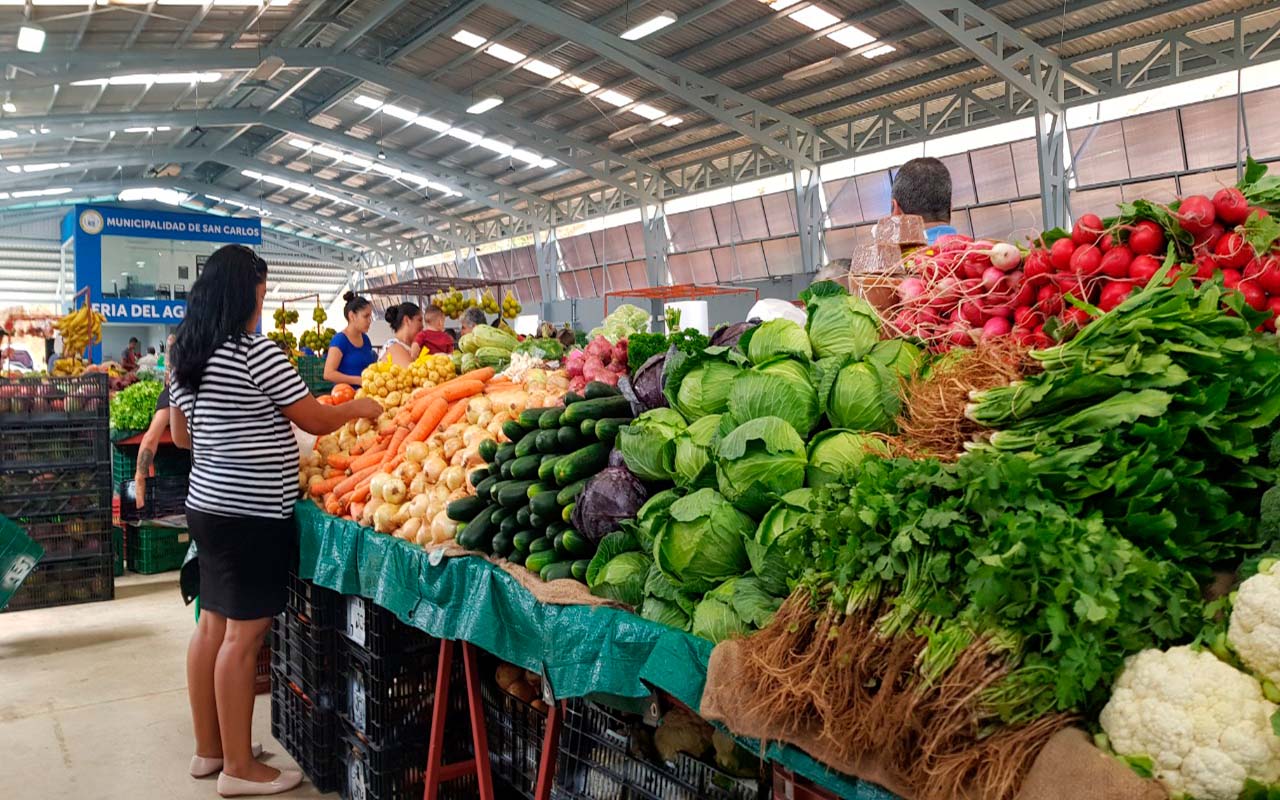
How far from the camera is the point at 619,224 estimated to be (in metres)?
21.2

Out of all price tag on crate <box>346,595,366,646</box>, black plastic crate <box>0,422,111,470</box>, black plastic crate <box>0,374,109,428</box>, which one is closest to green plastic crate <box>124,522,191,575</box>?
black plastic crate <box>0,422,111,470</box>

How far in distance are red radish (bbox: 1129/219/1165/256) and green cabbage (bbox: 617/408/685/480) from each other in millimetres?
1033

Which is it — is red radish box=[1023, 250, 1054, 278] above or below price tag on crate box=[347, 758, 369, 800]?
above

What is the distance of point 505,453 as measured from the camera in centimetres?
298

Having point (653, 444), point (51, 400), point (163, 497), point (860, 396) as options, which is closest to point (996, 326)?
point (860, 396)

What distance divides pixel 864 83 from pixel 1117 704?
1411cm

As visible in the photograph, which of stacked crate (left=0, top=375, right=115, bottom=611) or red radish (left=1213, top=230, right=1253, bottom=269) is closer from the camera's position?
red radish (left=1213, top=230, right=1253, bottom=269)

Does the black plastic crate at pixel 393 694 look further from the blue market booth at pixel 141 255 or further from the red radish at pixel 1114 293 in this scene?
the blue market booth at pixel 141 255

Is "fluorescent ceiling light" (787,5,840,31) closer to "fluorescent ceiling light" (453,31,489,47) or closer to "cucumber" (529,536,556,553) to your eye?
"fluorescent ceiling light" (453,31,489,47)

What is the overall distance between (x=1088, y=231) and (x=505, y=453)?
1728 mm

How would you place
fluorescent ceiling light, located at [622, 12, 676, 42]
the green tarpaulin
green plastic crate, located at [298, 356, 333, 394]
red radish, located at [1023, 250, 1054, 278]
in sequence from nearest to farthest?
the green tarpaulin
red radish, located at [1023, 250, 1054, 278]
green plastic crate, located at [298, 356, 333, 394]
fluorescent ceiling light, located at [622, 12, 676, 42]

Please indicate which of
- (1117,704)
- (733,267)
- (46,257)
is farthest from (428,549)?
(46,257)

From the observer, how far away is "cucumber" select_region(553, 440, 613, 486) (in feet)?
8.45

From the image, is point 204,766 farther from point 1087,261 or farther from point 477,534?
point 1087,261
